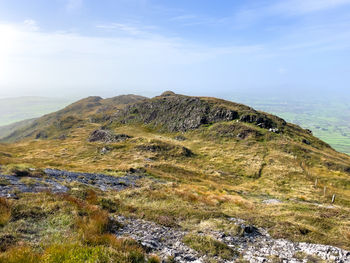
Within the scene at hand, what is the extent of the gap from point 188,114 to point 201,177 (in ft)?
142

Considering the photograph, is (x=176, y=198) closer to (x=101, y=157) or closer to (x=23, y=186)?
(x=23, y=186)

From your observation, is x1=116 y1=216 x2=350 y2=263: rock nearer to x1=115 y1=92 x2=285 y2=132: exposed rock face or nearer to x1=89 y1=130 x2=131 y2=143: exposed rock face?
x1=89 y1=130 x2=131 y2=143: exposed rock face

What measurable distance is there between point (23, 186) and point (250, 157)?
5007 cm

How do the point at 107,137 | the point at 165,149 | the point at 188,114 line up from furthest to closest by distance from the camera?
the point at 188,114 < the point at 107,137 < the point at 165,149

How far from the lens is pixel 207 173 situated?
46719 mm

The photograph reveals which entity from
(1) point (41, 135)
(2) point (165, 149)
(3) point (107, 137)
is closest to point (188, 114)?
(2) point (165, 149)

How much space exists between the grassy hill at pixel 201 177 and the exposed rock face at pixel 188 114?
0.41 meters

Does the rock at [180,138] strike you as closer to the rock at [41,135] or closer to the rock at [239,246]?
the rock at [239,246]

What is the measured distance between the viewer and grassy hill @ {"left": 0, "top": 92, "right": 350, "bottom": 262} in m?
12.8

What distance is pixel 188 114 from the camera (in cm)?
8244

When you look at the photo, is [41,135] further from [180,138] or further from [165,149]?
[165,149]

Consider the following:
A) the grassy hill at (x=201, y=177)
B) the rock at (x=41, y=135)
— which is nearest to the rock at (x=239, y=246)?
the grassy hill at (x=201, y=177)

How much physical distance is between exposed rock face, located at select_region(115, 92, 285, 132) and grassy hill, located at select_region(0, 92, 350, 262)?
1.36ft

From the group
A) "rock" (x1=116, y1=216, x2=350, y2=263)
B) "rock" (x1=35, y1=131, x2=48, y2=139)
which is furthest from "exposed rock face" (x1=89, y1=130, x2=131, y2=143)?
"rock" (x1=35, y1=131, x2=48, y2=139)
